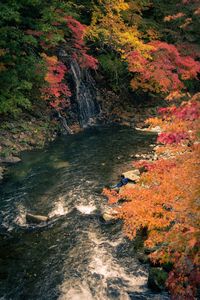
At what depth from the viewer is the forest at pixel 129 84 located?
729 centimetres

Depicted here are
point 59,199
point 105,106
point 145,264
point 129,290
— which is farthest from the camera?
point 105,106

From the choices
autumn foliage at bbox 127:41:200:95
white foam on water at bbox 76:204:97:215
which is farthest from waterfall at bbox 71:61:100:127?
white foam on water at bbox 76:204:97:215

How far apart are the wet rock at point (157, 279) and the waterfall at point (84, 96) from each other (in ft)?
53.3

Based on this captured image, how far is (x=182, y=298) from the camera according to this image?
6633 millimetres

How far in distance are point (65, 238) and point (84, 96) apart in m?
15.8

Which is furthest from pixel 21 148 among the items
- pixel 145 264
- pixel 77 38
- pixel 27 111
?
pixel 145 264

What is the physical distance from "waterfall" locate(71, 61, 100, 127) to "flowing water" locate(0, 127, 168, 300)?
23.3ft

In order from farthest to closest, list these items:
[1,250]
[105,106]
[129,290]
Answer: [105,106] < [1,250] < [129,290]

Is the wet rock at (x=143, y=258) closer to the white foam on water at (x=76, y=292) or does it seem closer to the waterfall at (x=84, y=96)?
the white foam on water at (x=76, y=292)

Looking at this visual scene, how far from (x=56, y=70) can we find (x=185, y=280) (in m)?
17.6

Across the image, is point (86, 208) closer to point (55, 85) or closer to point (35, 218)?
point (35, 218)

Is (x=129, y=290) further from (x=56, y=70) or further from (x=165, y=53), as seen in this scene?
(x=165, y=53)

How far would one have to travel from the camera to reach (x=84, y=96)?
24.0 meters

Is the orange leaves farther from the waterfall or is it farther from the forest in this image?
the waterfall
